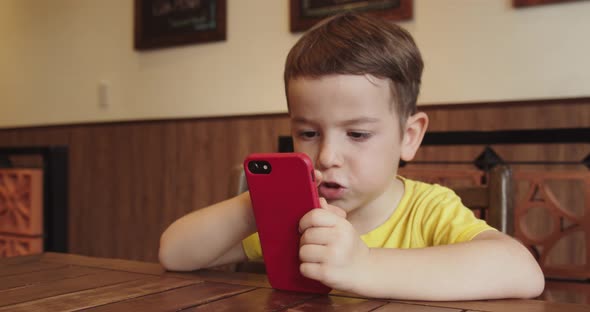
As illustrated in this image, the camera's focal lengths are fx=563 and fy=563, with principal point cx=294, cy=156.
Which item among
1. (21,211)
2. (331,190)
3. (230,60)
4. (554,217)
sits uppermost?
(230,60)

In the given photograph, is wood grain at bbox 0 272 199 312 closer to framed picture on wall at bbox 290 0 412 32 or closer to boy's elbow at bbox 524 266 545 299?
boy's elbow at bbox 524 266 545 299

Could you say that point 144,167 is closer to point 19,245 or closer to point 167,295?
point 19,245

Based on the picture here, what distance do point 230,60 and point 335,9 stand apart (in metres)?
0.53

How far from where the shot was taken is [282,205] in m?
0.59

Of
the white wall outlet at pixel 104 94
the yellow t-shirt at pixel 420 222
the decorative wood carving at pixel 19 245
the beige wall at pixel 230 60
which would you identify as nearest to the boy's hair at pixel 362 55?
the yellow t-shirt at pixel 420 222

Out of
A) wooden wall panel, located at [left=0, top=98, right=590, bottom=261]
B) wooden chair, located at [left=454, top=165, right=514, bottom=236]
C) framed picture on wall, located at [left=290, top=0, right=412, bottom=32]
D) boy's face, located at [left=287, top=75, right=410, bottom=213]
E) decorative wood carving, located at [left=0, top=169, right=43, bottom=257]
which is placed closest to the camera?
boy's face, located at [left=287, top=75, right=410, bottom=213]

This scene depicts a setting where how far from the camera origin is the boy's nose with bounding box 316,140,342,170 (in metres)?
0.72

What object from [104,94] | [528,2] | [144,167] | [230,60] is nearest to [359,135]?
[528,2]

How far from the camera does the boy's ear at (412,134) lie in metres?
0.90

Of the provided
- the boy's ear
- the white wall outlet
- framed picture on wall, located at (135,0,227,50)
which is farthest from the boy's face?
the white wall outlet

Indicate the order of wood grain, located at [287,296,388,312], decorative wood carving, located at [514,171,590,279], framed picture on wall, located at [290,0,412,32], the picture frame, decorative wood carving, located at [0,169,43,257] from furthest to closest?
framed picture on wall, located at [290,0,412,32]
decorative wood carving, located at [0,169,43,257]
the picture frame
decorative wood carving, located at [514,171,590,279]
wood grain, located at [287,296,388,312]

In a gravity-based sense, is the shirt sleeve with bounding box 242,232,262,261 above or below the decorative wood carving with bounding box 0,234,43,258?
above

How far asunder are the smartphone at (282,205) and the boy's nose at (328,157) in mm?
146

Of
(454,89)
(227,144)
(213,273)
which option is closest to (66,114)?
(227,144)
